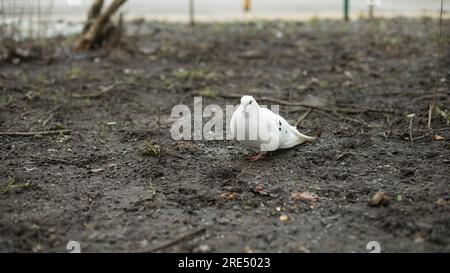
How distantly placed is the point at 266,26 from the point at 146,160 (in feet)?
18.3

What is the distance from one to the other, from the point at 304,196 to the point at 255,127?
2.12ft

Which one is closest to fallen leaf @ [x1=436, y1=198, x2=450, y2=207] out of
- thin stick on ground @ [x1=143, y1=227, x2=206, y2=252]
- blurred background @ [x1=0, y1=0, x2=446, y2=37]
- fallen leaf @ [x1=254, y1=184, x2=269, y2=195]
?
fallen leaf @ [x1=254, y1=184, x2=269, y2=195]

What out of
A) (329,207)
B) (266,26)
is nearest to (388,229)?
(329,207)

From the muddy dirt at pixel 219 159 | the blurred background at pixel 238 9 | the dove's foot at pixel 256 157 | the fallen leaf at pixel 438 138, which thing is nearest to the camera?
the muddy dirt at pixel 219 159

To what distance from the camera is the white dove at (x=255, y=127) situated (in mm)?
3857

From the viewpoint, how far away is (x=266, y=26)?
9.09m

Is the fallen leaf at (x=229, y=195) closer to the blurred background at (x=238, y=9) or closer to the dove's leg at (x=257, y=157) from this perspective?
the dove's leg at (x=257, y=157)

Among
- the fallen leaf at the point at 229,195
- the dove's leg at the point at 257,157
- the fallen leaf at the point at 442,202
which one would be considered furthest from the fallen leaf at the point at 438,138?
the fallen leaf at the point at 229,195

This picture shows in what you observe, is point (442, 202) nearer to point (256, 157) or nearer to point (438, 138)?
point (438, 138)

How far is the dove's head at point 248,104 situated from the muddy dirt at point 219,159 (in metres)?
0.46

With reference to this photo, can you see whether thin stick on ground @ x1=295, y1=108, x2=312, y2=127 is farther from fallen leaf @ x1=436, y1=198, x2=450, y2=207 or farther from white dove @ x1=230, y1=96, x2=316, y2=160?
fallen leaf @ x1=436, y1=198, x2=450, y2=207

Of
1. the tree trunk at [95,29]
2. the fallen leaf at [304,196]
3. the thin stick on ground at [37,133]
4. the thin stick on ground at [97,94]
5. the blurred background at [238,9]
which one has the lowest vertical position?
the fallen leaf at [304,196]

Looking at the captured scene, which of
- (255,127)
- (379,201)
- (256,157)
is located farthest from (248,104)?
(379,201)

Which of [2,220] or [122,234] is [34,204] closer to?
[2,220]
